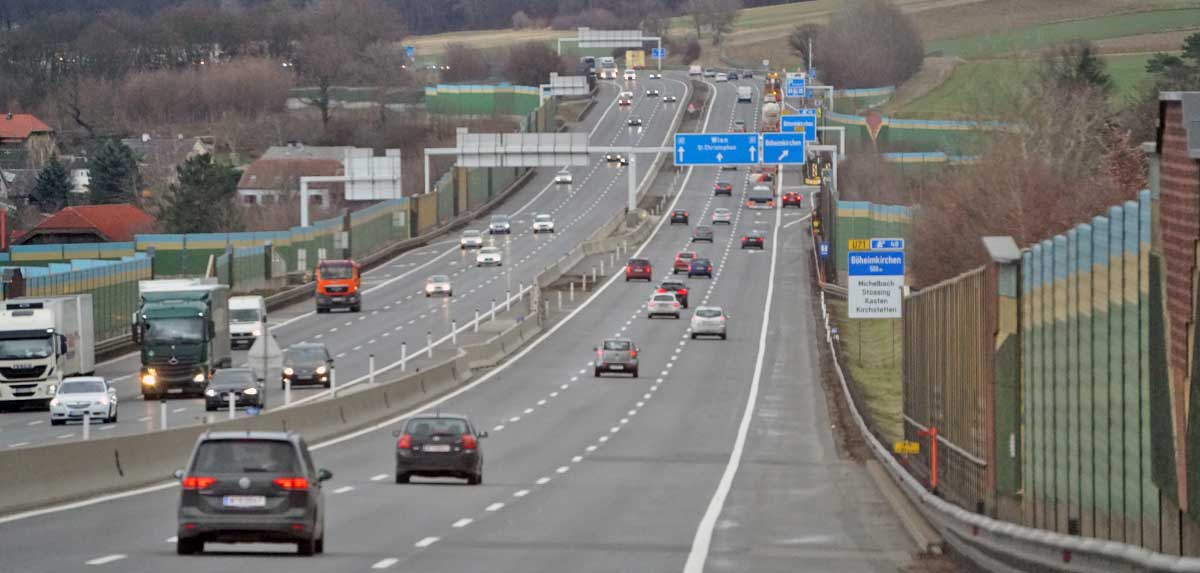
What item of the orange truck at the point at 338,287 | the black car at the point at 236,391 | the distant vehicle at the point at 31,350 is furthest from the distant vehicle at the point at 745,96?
the black car at the point at 236,391

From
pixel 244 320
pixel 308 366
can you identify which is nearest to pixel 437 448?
pixel 308 366

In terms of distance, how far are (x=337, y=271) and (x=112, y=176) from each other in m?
83.5

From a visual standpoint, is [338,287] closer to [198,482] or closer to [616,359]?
[616,359]

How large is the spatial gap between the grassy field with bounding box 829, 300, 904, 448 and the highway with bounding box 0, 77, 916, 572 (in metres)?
1.58

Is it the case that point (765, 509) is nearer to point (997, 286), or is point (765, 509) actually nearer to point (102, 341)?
point (997, 286)

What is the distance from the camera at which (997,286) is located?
21.4 m

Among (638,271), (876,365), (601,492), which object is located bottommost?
(876,365)

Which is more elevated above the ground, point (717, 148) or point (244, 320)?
point (717, 148)

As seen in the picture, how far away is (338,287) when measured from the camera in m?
84.5

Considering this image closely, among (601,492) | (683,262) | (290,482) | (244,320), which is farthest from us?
(683,262)

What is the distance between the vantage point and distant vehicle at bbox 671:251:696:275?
100375mm

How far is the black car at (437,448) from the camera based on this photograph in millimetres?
33500

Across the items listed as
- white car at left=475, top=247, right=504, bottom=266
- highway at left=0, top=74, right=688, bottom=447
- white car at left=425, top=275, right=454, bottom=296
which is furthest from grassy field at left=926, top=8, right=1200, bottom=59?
white car at left=425, top=275, right=454, bottom=296

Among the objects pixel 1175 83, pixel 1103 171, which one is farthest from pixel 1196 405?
pixel 1175 83
